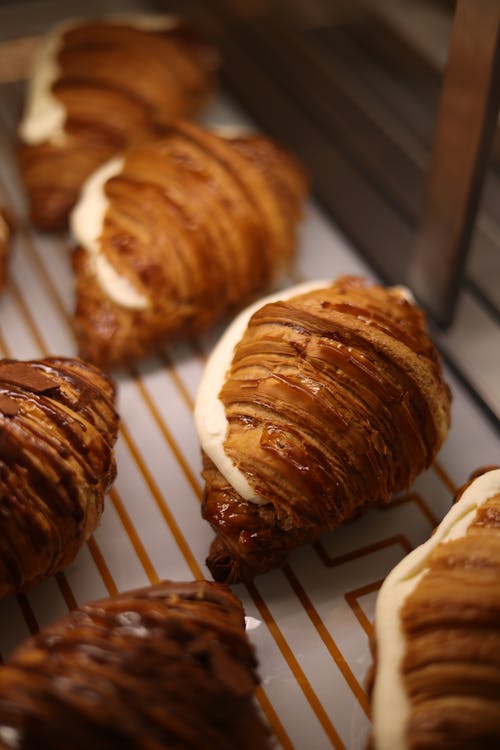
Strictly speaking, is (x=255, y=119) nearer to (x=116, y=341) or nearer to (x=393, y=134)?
(x=393, y=134)

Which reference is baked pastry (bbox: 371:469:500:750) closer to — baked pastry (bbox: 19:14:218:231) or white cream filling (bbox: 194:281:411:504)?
white cream filling (bbox: 194:281:411:504)

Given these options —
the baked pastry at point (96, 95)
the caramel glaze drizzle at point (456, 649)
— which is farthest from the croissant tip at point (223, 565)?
the baked pastry at point (96, 95)

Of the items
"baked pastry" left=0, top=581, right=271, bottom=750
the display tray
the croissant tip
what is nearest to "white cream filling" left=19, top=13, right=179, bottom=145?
the display tray

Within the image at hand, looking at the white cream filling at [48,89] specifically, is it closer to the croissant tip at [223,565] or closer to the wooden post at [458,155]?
the wooden post at [458,155]

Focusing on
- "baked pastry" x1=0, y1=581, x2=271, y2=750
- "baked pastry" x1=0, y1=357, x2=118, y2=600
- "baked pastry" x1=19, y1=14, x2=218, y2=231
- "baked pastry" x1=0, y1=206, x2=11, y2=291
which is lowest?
"baked pastry" x1=0, y1=581, x2=271, y2=750

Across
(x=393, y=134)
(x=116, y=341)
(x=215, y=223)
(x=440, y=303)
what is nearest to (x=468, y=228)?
(x=440, y=303)
